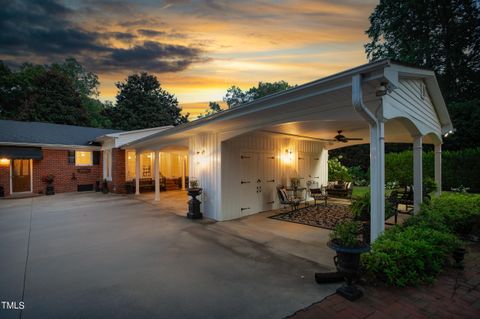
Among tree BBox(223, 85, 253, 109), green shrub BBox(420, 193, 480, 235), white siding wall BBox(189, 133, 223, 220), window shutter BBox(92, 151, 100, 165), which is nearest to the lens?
green shrub BBox(420, 193, 480, 235)

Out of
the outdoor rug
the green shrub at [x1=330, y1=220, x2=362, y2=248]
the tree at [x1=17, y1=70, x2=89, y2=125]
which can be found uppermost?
the tree at [x1=17, y1=70, x2=89, y2=125]

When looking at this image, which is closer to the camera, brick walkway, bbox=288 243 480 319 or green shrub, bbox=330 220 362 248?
brick walkway, bbox=288 243 480 319

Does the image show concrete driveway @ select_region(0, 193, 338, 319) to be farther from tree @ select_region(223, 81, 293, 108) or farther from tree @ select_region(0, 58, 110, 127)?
tree @ select_region(223, 81, 293, 108)

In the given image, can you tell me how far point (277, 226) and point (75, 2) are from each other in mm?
11264

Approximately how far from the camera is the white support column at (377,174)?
3959mm

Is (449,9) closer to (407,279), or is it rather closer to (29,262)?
(407,279)

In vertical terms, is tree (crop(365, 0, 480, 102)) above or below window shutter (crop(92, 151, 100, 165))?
above

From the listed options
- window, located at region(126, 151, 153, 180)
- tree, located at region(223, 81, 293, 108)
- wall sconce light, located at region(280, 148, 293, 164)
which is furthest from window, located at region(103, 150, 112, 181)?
tree, located at region(223, 81, 293, 108)

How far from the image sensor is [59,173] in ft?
47.4

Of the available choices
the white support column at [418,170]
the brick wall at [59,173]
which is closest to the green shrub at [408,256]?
the white support column at [418,170]

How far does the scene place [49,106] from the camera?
26219 mm

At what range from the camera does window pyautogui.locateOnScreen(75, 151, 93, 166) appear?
50.1 feet

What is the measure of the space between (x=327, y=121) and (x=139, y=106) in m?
30.4

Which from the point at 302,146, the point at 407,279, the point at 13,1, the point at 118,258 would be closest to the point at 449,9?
the point at 302,146
